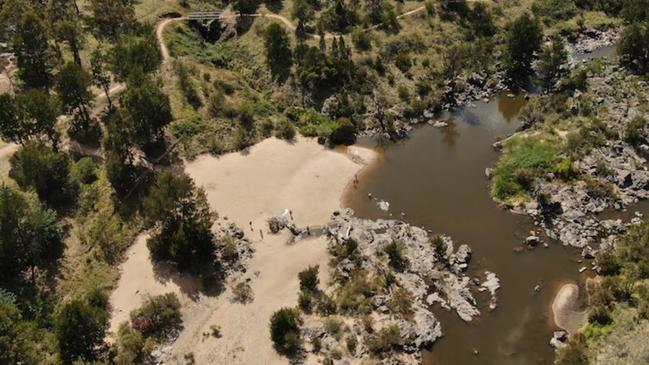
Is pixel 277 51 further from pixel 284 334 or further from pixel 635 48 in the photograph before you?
pixel 635 48

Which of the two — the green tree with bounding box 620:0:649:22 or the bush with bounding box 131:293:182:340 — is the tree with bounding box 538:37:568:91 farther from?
the bush with bounding box 131:293:182:340

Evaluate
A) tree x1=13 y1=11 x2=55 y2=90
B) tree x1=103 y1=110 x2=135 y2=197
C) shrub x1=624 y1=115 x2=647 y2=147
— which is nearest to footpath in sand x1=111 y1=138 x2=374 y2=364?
tree x1=103 y1=110 x2=135 y2=197

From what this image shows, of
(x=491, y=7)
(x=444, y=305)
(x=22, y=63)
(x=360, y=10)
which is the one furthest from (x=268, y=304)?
(x=491, y=7)

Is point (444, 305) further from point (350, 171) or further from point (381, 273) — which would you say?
point (350, 171)

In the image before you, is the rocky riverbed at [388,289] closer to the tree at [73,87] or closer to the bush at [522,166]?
the bush at [522,166]

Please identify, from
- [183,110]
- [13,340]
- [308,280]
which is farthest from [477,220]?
[13,340]

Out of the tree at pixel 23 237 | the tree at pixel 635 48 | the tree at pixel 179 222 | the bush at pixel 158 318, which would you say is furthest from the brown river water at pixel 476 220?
the tree at pixel 23 237
